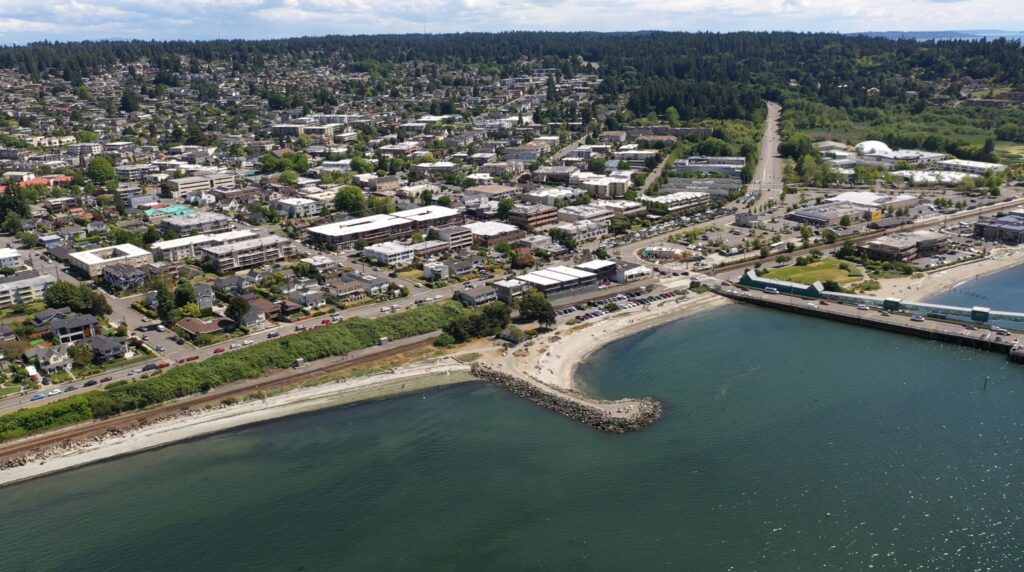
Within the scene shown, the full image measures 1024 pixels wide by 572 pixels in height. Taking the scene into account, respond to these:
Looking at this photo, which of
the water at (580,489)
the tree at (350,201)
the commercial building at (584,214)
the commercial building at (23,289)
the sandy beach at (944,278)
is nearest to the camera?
the water at (580,489)

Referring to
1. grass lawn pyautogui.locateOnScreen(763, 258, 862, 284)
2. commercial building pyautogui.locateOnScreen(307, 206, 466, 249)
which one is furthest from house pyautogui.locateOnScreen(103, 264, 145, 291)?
grass lawn pyautogui.locateOnScreen(763, 258, 862, 284)

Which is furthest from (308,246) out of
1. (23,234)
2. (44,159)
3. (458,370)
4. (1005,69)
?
(1005,69)

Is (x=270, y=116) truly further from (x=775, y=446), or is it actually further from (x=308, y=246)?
(x=775, y=446)

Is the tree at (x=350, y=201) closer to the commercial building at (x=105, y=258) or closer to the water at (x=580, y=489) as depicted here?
the commercial building at (x=105, y=258)

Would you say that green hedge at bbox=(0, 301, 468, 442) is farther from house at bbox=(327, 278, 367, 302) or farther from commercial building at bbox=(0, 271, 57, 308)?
commercial building at bbox=(0, 271, 57, 308)

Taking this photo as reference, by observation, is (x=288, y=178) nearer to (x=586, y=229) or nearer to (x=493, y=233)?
(x=493, y=233)

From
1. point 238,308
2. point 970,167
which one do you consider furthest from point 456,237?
point 970,167

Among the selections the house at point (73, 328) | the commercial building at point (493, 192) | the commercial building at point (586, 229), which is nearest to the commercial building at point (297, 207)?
the commercial building at point (493, 192)
